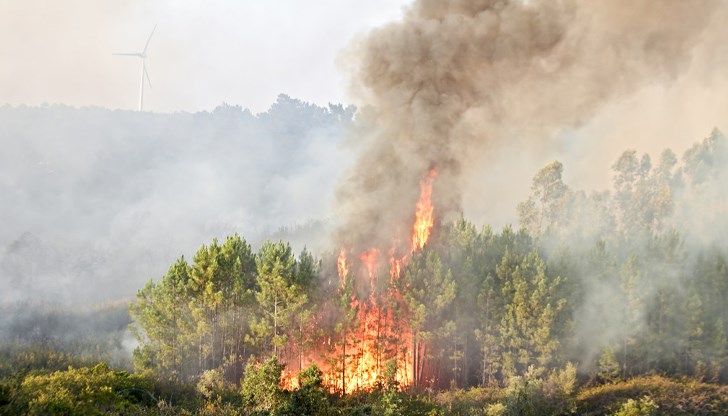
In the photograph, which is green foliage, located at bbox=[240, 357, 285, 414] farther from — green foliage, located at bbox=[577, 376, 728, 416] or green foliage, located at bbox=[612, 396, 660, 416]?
green foliage, located at bbox=[577, 376, 728, 416]

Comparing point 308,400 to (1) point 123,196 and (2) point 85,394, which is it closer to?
(2) point 85,394

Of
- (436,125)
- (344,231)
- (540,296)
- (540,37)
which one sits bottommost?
(540,296)

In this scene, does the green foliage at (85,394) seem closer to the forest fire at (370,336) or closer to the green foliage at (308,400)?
the green foliage at (308,400)

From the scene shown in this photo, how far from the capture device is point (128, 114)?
18988cm

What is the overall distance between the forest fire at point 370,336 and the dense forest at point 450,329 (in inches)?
5.6

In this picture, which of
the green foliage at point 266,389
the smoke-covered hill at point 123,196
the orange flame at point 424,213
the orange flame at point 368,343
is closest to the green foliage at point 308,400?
the green foliage at point 266,389

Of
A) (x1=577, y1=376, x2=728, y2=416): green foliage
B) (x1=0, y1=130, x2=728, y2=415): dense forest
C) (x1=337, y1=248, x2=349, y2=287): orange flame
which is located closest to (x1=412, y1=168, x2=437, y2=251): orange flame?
(x1=0, y1=130, x2=728, y2=415): dense forest

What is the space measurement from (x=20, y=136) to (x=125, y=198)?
96.1 feet

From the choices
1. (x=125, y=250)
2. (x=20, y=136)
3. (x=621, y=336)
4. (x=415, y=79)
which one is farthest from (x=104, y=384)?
(x=20, y=136)

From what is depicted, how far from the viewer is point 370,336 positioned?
4447 centimetres

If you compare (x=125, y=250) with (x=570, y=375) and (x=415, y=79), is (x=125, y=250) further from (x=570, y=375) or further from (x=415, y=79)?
(x=570, y=375)

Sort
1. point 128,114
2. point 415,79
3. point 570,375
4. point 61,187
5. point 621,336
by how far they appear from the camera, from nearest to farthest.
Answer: point 570,375 → point 621,336 → point 415,79 → point 61,187 → point 128,114

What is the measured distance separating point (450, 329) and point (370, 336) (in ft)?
20.1

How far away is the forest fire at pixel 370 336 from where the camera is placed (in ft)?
141
